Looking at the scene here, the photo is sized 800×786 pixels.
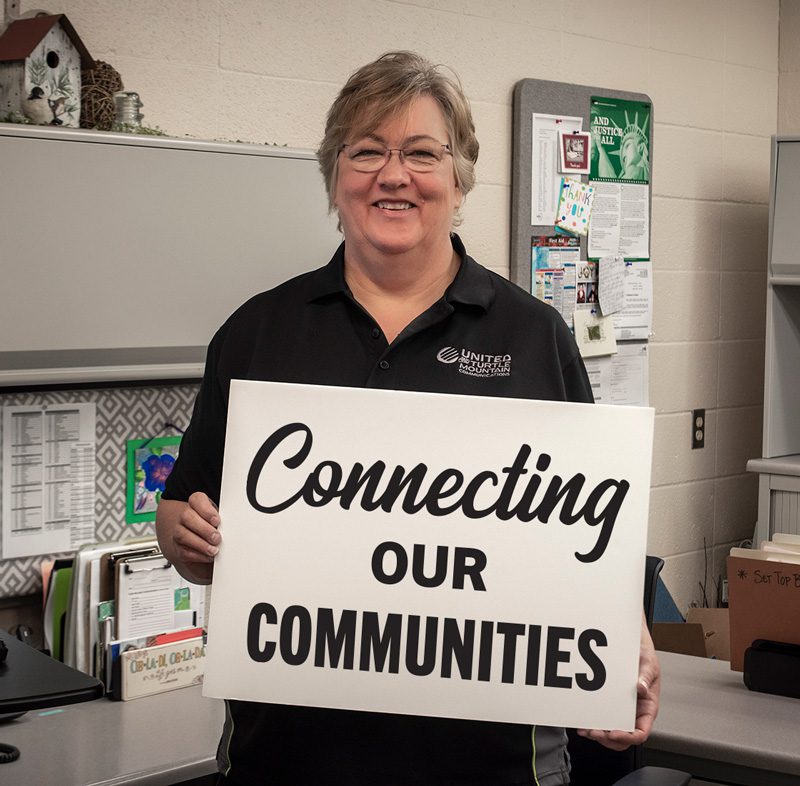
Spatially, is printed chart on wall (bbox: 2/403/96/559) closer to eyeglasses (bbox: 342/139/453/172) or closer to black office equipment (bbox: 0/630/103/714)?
black office equipment (bbox: 0/630/103/714)

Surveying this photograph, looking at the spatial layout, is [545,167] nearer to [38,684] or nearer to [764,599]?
[764,599]

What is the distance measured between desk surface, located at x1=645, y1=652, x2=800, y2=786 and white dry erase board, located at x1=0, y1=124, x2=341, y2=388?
1123mm

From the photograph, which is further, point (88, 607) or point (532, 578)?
point (88, 607)

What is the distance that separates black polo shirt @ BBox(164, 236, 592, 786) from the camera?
56.9 inches

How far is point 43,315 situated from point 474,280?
0.86m

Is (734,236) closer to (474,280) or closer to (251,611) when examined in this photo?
(474,280)

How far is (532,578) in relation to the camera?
4.67ft

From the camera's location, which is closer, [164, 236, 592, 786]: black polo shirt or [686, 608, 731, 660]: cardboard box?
[164, 236, 592, 786]: black polo shirt

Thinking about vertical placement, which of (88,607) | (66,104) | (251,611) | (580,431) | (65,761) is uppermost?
(66,104)

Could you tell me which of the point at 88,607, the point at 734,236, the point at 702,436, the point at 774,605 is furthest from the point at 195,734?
the point at 734,236

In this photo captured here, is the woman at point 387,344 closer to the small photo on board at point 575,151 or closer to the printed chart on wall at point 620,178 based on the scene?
the small photo on board at point 575,151

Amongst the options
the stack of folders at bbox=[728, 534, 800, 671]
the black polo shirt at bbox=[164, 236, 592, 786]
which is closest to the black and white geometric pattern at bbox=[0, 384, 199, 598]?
the black polo shirt at bbox=[164, 236, 592, 786]

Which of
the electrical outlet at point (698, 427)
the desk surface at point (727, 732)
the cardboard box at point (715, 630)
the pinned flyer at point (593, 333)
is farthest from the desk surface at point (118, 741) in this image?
the electrical outlet at point (698, 427)

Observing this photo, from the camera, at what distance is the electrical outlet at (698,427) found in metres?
3.94
